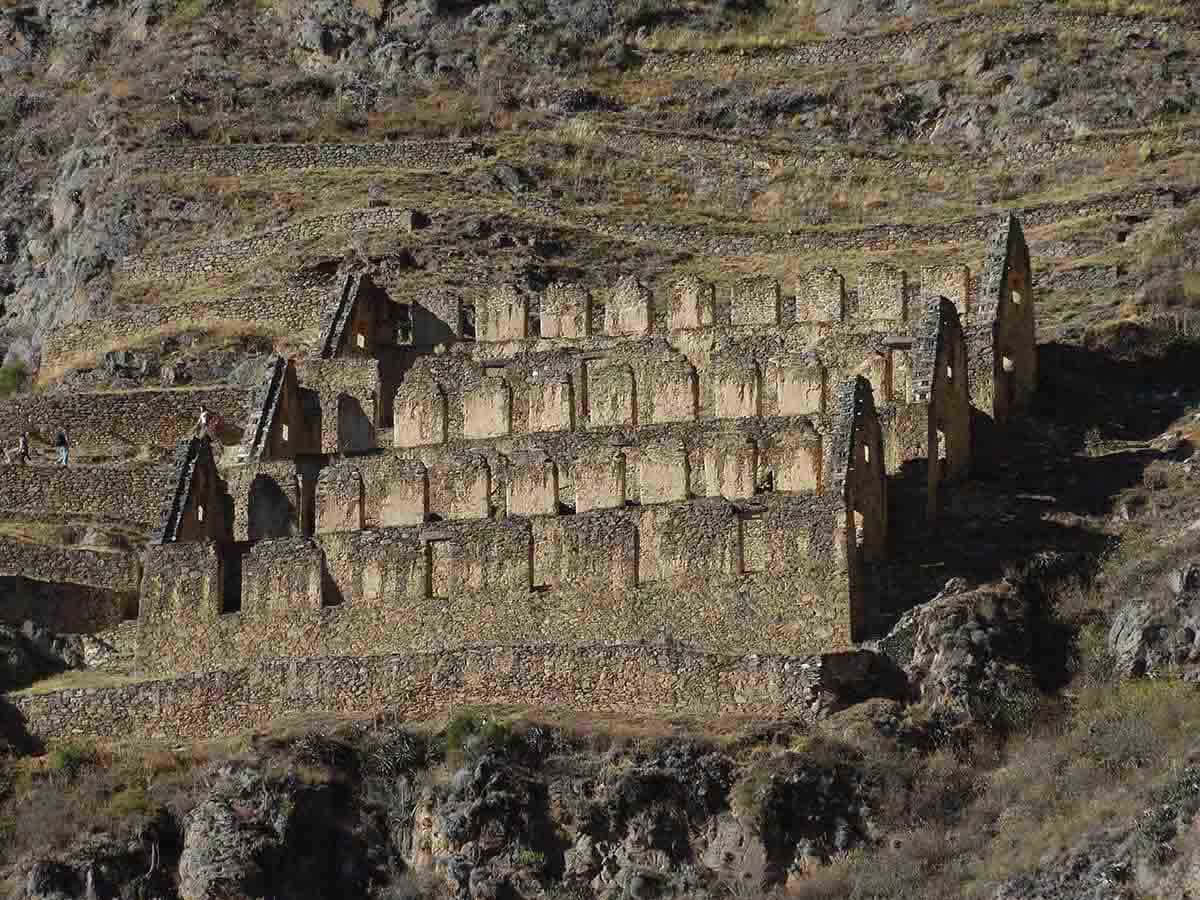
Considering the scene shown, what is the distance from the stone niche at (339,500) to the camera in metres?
57.9

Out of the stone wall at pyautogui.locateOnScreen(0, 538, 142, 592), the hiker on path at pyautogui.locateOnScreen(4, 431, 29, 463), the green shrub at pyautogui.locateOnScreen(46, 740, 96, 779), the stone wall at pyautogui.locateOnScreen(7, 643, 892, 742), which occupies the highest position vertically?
the hiker on path at pyautogui.locateOnScreen(4, 431, 29, 463)

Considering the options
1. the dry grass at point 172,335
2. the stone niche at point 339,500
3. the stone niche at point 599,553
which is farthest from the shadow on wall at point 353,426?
the stone niche at point 599,553

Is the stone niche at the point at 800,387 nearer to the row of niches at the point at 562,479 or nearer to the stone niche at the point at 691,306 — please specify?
the row of niches at the point at 562,479

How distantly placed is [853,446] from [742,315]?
9393 millimetres

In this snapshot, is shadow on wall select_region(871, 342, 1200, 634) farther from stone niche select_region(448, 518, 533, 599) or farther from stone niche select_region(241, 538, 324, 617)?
stone niche select_region(241, 538, 324, 617)

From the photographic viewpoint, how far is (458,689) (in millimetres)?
52188

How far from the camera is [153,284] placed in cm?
7362

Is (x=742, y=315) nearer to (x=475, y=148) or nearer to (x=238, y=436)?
(x=238, y=436)

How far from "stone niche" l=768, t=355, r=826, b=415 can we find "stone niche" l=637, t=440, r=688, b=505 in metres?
2.65

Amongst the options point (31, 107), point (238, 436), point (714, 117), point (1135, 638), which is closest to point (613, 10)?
point (714, 117)

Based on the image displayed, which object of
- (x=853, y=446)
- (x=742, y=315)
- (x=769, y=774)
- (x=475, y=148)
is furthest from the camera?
(x=475, y=148)

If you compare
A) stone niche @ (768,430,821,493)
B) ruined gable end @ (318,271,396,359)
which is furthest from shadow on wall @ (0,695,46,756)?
ruined gable end @ (318,271,396,359)

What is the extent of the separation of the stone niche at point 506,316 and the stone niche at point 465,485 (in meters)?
6.58

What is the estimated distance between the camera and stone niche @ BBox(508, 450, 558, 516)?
186 ft
